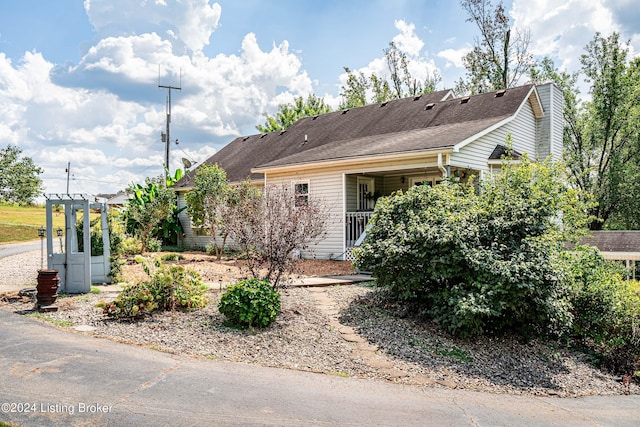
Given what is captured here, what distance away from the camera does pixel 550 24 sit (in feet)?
68.7

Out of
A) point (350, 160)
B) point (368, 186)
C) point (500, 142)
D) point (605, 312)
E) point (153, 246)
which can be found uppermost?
point (500, 142)

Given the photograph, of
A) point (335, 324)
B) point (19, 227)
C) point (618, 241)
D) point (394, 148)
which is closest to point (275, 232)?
point (335, 324)

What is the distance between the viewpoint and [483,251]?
21.0ft

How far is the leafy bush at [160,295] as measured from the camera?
685 cm

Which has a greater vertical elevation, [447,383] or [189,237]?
[189,237]

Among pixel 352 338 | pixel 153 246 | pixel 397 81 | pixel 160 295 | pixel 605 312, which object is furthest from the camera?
pixel 397 81

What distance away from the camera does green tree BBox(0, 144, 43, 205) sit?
31.2 meters

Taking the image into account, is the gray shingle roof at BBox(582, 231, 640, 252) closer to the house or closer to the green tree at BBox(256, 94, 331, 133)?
the house

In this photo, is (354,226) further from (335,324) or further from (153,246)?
(153,246)

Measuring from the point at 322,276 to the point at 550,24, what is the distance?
58.9 ft

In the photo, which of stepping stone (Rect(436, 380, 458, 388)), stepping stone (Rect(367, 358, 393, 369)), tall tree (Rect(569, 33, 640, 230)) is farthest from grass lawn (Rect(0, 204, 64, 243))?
tall tree (Rect(569, 33, 640, 230))

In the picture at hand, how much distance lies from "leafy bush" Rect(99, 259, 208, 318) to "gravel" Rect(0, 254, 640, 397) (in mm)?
195

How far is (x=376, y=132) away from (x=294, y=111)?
23.2m

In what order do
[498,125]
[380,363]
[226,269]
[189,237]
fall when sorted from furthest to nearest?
[189,237] < [498,125] < [226,269] < [380,363]
